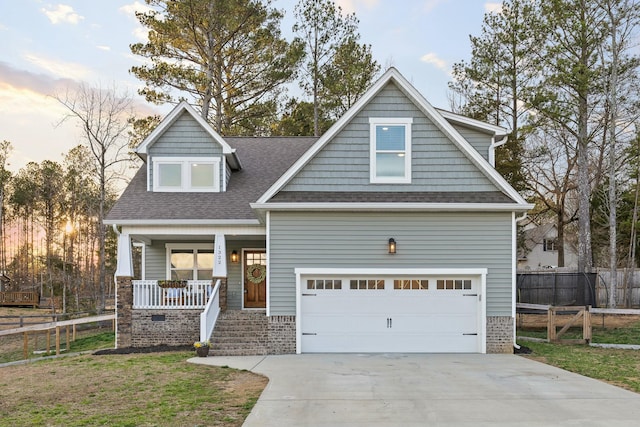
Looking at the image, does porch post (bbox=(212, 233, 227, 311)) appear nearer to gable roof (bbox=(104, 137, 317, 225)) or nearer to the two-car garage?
gable roof (bbox=(104, 137, 317, 225))

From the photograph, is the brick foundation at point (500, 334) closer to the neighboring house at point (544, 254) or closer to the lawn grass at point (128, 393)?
the lawn grass at point (128, 393)

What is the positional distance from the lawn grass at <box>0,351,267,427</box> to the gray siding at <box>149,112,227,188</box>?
6793 mm

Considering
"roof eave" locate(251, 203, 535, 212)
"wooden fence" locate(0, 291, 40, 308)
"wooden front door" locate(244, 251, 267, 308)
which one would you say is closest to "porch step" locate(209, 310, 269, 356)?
"wooden front door" locate(244, 251, 267, 308)

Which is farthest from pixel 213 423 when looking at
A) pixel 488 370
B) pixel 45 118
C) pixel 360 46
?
pixel 360 46

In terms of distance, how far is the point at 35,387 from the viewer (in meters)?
9.38

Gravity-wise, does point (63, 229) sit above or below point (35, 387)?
above

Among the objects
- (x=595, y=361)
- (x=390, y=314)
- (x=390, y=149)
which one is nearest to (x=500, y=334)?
(x=595, y=361)

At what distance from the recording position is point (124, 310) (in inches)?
556

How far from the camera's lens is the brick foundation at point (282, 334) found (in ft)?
43.2

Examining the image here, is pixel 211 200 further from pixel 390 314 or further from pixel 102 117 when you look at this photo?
pixel 102 117

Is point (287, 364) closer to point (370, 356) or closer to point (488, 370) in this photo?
point (370, 356)

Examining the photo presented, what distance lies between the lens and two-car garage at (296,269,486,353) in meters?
13.3

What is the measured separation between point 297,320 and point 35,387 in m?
5.91

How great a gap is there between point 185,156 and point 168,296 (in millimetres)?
4592
